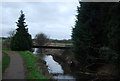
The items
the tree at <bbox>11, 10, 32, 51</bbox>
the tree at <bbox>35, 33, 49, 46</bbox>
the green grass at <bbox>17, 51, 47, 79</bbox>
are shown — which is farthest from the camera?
the tree at <bbox>35, 33, 49, 46</bbox>

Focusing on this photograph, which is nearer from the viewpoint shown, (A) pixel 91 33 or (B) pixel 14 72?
(B) pixel 14 72

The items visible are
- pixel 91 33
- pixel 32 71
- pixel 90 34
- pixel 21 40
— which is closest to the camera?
pixel 32 71

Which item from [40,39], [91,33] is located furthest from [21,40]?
[40,39]

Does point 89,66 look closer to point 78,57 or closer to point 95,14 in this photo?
point 78,57

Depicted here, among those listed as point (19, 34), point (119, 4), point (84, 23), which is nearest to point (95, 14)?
point (84, 23)

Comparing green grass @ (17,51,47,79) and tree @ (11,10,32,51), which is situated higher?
green grass @ (17,51,47,79)

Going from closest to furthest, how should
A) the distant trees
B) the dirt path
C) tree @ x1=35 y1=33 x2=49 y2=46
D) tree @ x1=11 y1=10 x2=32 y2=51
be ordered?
the dirt path < the distant trees < tree @ x1=11 y1=10 x2=32 y2=51 < tree @ x1=35 y1=33 x2=49 y2=46

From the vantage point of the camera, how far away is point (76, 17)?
969 inches

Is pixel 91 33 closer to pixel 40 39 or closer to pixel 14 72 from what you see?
pixel 14 72

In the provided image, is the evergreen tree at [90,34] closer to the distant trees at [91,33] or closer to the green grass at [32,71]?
the distant trees at [91,33]

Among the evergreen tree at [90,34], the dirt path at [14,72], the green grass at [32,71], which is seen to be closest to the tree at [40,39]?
the evergreen tree at [90,34]

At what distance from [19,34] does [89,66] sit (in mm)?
18194

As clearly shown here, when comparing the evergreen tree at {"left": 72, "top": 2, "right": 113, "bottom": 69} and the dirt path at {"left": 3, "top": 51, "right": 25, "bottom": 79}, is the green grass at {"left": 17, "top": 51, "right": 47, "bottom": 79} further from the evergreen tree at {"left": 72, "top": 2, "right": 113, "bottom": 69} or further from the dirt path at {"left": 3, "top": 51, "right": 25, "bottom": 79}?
the evergreen tree at {"left": 72, "top": 2, "right": 113, "bottom": 69}

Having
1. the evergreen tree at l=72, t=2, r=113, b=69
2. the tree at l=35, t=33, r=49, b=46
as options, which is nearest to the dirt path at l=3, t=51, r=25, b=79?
the evergreen tree at l=72, t=2, r=113, b=69
